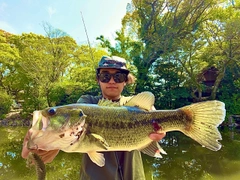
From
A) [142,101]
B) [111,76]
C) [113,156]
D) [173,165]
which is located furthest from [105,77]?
[173,165]

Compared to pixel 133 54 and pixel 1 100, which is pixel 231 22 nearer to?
pixel 133 54

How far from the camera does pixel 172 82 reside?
20.5m

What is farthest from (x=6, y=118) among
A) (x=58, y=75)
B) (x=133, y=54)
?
(x=133, y=54)

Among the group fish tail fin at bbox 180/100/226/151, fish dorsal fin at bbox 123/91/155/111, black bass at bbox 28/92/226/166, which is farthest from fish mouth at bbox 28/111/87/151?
fish tail fin at bbox 180/100/226/151

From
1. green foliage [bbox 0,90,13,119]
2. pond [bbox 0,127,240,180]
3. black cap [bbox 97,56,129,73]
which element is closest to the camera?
black cap [bbox 97,56,129,73]

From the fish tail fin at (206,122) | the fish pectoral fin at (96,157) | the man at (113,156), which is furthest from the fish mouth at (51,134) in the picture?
the fish tail fin at (206,122)

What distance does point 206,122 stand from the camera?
6.04 ft

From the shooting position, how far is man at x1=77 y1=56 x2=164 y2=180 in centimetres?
223

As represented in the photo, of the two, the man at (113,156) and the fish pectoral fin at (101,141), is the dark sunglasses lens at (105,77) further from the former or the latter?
the fish pectoral fin at (101,141)

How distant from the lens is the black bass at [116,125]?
5.27 feet

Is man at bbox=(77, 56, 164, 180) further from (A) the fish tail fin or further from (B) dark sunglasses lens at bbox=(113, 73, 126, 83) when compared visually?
(A) the fish tail fin

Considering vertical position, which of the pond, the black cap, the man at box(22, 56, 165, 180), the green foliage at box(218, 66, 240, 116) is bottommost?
the pond

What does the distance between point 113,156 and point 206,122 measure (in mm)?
996

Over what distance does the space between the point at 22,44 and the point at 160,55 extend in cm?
1820
